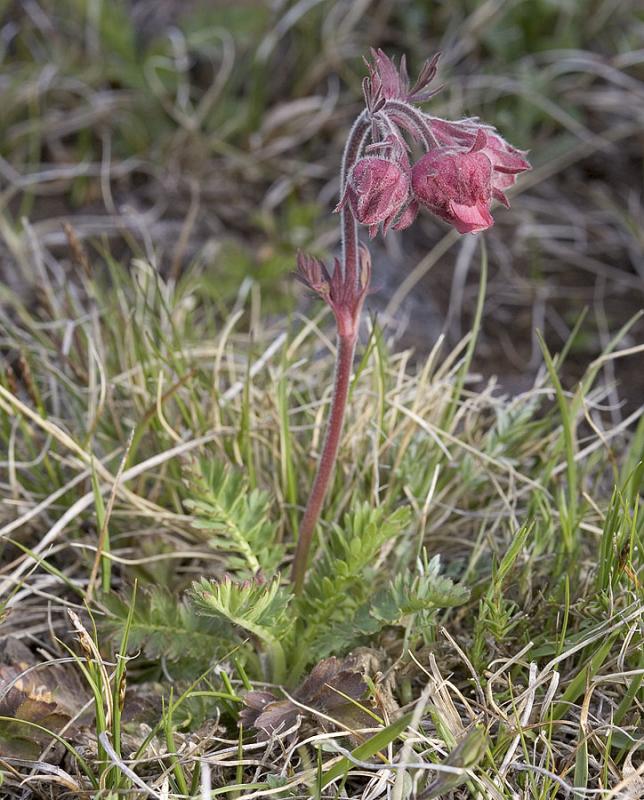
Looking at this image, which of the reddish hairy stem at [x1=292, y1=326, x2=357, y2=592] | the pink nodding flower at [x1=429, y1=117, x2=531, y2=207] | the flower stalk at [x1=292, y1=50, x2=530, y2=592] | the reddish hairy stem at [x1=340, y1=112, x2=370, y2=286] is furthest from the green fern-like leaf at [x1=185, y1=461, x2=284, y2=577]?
the pink nodding flower at [x1=429, y1=117, x2=531, y2=207]

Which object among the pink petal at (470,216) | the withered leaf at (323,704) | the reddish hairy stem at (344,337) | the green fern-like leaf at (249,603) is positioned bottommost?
the withered leaf at (323,704)

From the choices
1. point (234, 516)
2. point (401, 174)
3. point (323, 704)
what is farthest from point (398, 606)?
point (401, 174)

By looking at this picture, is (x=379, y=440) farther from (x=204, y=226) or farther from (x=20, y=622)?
(x=204, y=226)

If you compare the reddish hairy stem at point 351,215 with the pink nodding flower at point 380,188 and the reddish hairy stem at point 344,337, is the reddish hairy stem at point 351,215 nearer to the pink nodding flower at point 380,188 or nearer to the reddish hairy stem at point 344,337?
the reddish hairy stem at point 344,337

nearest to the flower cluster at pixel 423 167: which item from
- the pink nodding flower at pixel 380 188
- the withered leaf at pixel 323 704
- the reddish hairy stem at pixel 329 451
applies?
the pink nodding flower at pixel 380 188

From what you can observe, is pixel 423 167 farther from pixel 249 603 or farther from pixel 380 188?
pixel 249 603

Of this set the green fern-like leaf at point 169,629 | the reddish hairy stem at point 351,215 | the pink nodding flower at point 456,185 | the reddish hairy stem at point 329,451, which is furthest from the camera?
the green fern-like leaf at point 169,629

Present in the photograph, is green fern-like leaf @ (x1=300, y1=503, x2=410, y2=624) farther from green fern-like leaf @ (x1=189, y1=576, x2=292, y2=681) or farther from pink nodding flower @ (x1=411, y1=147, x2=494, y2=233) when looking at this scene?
pink nodding flower @ (x1=411, y1=147, x2=494, y2=233)
